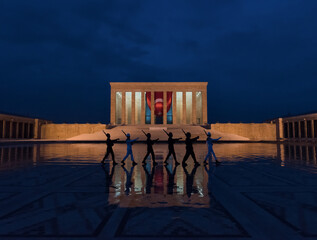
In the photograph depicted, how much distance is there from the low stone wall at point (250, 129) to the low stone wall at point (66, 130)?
26.5m

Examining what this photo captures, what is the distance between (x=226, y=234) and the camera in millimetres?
2547

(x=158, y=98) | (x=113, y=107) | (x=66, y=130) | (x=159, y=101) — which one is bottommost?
(x=66, y=130)

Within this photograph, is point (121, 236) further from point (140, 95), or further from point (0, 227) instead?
point (140, 95)

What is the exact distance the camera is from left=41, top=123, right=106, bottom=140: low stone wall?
158ft

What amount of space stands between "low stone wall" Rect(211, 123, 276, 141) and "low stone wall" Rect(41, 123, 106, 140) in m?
26.5

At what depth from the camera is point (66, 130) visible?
4972 centimetres

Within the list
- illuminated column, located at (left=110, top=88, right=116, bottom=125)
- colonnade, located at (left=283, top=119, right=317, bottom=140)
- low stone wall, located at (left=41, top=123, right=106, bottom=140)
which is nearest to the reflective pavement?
colonnade, located at (left=283, top=119, right=317, bottom=140)

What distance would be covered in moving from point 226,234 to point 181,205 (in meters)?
1.14

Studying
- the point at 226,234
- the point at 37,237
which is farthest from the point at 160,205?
the point at 37,237

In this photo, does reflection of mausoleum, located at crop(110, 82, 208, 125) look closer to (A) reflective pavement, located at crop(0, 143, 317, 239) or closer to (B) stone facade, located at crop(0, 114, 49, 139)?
(B) stone facade, located at crop(0, 114, 49, 139)

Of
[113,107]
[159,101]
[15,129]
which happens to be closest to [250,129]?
[159,101]

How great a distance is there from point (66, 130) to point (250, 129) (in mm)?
42158

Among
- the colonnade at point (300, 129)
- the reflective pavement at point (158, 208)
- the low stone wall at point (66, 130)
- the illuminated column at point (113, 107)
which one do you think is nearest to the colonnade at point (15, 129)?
the low stone wall at point (66, 130)

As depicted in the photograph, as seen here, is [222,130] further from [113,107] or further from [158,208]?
[158,208]
